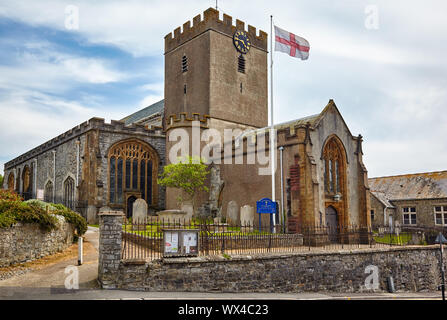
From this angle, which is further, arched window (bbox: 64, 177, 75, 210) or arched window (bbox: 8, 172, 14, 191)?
arched window (bbox: 8, 172, 14, 191)

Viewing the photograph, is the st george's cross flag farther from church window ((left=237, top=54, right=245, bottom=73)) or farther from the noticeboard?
the noticeboard

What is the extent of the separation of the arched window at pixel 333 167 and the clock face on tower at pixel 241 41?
14.9 meters

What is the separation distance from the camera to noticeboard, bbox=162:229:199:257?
14.4 m

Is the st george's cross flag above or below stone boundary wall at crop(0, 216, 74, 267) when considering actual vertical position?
above

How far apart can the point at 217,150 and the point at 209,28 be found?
1219 cm

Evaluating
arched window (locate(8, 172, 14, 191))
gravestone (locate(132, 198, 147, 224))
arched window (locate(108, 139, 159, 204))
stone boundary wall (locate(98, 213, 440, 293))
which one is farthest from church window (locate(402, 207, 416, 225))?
arched window (locate(8, 172, 14, 191))

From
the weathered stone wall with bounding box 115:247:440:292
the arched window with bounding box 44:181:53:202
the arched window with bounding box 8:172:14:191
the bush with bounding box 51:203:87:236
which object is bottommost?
the weathered stone wall with bounding box 115:247:440:292

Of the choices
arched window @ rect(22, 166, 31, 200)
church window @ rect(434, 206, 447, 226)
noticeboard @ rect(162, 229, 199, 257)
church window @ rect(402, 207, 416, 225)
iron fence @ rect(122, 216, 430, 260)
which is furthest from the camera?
arched window @ rect(22, 166, 31, 200)

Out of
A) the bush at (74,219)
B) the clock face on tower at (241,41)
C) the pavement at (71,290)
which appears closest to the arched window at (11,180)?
the clock face on tower at (241,41)

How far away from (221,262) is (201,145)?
17.3m

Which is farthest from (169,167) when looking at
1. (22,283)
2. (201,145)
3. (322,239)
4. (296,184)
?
(22,283)

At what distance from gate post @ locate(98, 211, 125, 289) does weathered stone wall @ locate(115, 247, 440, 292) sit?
222 millimetres

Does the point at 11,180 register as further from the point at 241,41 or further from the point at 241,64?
the point at 241,41

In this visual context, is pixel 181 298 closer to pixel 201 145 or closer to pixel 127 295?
pixel 127 295
